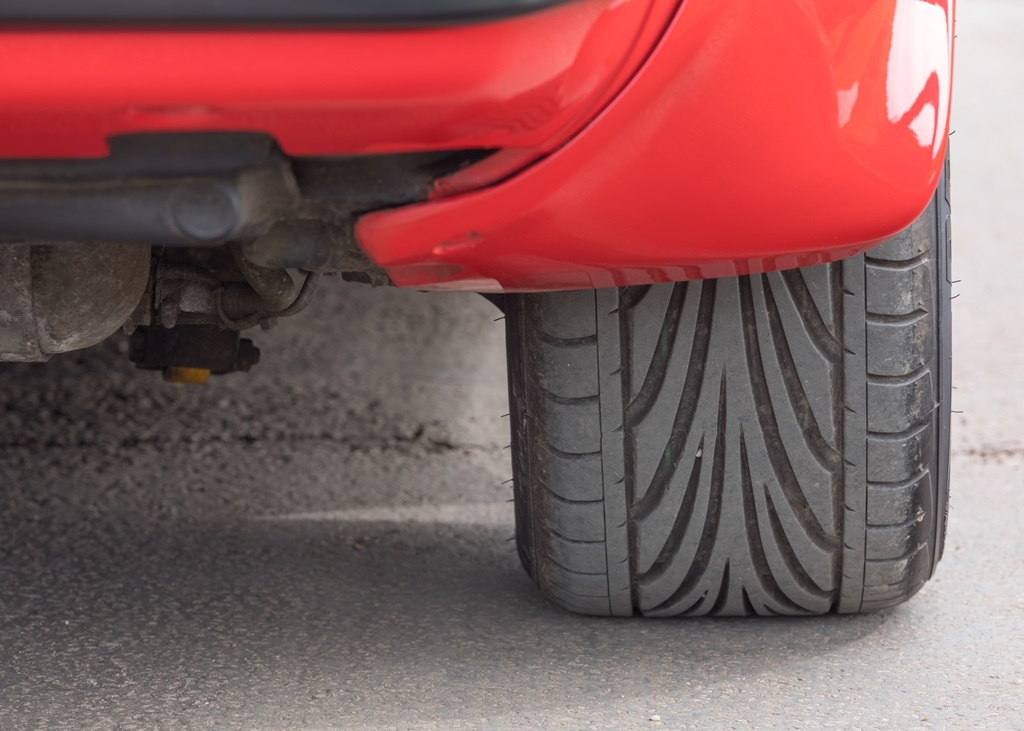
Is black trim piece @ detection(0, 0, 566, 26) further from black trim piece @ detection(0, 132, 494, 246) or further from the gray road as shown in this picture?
the gray road

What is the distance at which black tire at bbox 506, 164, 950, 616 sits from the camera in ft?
5.07

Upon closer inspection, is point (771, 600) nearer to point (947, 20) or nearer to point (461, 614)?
point (461, 614)

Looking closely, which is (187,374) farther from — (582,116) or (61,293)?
(582,116)

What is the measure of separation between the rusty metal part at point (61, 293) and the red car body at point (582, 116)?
365 mm

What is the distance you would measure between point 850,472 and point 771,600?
0.23m

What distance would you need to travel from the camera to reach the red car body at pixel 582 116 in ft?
3.25

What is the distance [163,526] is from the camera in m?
2.09

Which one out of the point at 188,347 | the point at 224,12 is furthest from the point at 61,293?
the point at 224,12

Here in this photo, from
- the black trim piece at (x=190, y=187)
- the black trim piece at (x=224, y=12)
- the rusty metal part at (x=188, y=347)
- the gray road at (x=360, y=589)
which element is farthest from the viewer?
the rusty metal part at (x=188, y=347)

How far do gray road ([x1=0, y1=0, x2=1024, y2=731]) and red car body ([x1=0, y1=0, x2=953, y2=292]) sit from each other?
0.57 m

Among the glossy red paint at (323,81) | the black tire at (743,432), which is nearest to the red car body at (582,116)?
the glossy red paint at (323,81)

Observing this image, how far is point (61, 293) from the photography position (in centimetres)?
143

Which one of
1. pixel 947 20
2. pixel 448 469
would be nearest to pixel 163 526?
pixel 448 469

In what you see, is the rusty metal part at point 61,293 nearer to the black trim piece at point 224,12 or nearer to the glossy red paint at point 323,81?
the glossy red paint at point 323,81
